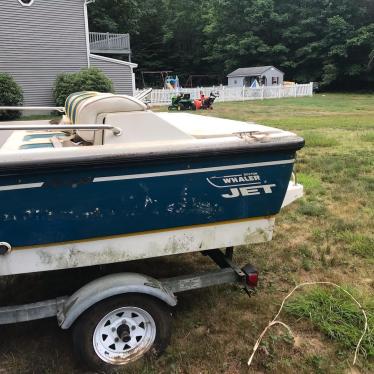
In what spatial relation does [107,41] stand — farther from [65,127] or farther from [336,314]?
[336,314]

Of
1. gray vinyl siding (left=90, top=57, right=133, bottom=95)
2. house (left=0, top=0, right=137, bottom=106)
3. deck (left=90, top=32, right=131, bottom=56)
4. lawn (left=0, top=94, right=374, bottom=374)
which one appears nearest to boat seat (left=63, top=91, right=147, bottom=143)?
lawn (left=0, top=94, right=374, bottom=374)

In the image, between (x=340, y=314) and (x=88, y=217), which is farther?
(x=340, y=314)

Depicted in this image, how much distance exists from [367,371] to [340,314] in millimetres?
551

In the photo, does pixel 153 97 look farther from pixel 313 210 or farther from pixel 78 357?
pixel 78 357

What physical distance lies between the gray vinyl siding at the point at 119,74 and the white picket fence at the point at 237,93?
5.91m

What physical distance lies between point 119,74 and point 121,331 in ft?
64.3

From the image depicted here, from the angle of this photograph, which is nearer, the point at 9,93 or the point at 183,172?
the point at 183,172

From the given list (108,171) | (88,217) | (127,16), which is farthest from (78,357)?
(127,16)

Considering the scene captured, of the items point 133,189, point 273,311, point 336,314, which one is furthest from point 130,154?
point 336,314

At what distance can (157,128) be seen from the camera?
Answer: 2.84 m

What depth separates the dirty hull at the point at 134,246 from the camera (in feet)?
8.57

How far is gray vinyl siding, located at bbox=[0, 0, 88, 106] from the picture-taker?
17984 millimetres

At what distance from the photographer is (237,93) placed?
30469 mm

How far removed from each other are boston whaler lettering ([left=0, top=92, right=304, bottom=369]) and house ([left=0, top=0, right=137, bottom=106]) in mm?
16931
